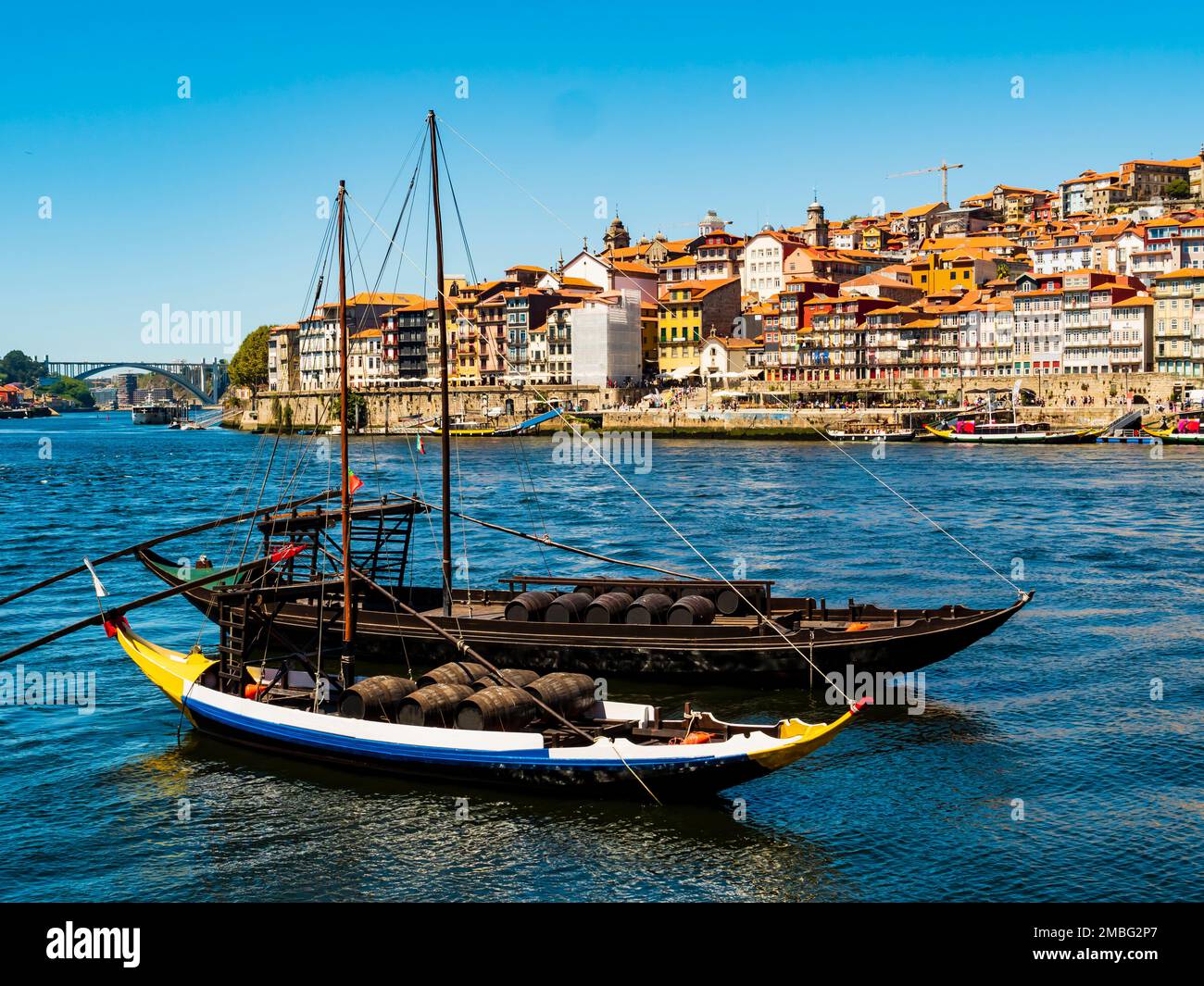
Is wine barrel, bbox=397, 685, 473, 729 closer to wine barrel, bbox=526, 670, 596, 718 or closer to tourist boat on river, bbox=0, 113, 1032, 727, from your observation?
wine barrel, bbox=526, 670, 596, 718

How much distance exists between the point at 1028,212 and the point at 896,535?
5961 inches

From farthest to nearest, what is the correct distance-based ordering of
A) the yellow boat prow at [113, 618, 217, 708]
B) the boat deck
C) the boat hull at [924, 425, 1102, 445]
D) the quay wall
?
the quay wall < the boat hull at [924, 425, 1102, 445] < the boat deck < the yellow boat prow at [113, 618, 217, 708]

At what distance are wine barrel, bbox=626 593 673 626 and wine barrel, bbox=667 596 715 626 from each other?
23 cm

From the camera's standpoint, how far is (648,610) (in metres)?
29.6

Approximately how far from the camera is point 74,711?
27609 mm

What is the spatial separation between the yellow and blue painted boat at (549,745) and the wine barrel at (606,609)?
24.4 feet

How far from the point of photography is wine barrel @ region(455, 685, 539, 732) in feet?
69.3

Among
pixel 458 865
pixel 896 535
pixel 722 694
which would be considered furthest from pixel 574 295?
pixel 458 865

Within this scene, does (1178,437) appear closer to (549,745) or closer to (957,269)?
(957,269)

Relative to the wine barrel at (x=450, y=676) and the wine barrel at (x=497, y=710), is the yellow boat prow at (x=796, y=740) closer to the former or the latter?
the wine barrel at (x=497, y=710)

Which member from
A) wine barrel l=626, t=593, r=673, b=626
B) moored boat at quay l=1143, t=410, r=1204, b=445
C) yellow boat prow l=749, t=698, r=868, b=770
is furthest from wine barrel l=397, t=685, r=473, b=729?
moored boat at quay l=1143, t=410, r=1204, b=445

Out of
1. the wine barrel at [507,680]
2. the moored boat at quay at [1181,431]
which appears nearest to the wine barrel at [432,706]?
the wine barrel at [507,680]

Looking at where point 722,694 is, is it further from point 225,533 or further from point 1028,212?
point 1028,212

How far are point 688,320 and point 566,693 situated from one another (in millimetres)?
127723
